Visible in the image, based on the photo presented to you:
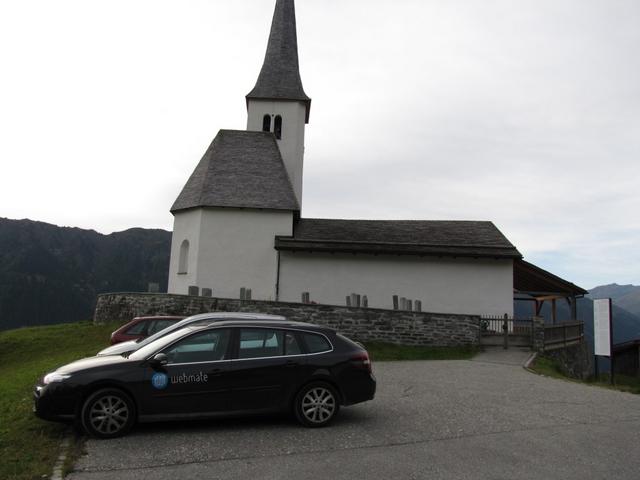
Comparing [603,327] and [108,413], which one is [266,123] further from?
[108,413]

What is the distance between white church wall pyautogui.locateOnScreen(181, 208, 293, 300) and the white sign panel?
1427 cm

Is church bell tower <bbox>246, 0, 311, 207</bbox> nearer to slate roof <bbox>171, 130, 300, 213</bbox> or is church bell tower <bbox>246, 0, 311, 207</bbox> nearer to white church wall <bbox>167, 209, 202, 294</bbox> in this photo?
slate roof <bbox>171, 130, 300, 213</bbox>

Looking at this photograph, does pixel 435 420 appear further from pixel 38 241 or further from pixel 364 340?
pixel 38 241

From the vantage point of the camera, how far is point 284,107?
33.8 m

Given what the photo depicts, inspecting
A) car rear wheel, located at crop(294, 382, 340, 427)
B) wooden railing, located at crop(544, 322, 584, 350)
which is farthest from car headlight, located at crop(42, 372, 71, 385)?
wooden railing, located at crop(544, 322, 584, 350)

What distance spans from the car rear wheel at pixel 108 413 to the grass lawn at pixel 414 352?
34.0 ft

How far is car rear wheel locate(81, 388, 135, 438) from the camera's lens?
6.98 metres

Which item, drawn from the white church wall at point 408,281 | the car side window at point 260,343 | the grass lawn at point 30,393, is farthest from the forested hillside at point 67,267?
the car side window at point 260,343

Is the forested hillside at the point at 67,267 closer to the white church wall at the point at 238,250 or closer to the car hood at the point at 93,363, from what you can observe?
the white church wall at the point at 238,250

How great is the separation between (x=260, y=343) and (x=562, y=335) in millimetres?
18084

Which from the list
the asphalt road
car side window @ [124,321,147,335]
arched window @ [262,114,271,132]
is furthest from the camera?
arched window @ [262,114,271,132]

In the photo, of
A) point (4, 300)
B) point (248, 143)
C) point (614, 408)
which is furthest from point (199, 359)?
point (4, 300)

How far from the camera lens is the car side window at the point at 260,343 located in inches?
Result: 305

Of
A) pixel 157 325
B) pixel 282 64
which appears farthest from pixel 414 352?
pixel 282 64
